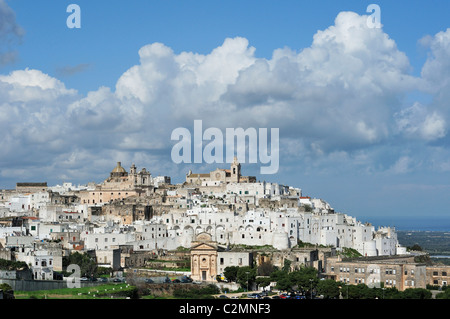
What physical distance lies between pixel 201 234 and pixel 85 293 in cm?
1792

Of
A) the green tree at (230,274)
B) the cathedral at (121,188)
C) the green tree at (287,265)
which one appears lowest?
the green tree at (230,274)

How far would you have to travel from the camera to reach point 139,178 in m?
110

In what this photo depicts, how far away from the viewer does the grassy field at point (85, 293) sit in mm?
62500

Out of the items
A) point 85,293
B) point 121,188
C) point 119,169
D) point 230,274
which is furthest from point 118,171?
point 85,293

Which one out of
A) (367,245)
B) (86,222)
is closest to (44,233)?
(86,222)

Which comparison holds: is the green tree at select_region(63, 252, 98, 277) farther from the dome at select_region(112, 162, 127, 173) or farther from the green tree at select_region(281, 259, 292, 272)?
the dome at select_region(112, 162, 127, 173)

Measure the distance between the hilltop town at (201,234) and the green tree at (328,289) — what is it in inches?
273

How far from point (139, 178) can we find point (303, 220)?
3140 centimetres

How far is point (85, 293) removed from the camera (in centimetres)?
6488

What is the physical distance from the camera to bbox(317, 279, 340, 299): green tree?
66750 millimetres

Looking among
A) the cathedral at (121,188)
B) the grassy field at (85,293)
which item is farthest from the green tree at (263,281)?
the cathedral at (121,188)

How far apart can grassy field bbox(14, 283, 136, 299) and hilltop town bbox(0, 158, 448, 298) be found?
12.3ft

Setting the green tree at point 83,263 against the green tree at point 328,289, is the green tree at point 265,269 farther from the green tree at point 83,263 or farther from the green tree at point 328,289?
the green tree at point 83,263

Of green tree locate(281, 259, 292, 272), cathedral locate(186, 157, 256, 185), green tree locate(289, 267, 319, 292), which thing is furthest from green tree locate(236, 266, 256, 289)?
cathedral locate(186, 157, 256, 185)
